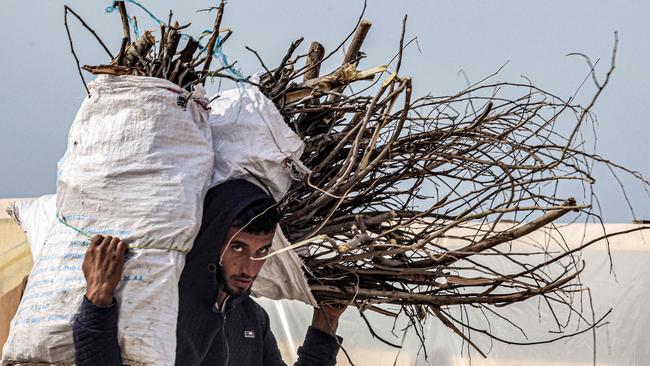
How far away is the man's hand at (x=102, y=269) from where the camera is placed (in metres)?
1.91

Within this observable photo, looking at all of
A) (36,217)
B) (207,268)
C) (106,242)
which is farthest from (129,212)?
(36,217)

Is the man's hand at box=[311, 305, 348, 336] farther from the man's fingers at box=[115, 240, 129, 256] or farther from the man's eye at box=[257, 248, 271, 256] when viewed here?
the man's fingers at box=[115, 240, 129, 256]

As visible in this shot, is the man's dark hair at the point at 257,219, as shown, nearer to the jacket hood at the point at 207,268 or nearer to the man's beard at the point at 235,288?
the jacket hood at the point at 207,268

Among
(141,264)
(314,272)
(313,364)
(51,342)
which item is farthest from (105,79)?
(313,364)

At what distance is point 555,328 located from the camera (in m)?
4.22

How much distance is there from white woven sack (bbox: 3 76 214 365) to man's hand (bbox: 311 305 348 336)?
65cm

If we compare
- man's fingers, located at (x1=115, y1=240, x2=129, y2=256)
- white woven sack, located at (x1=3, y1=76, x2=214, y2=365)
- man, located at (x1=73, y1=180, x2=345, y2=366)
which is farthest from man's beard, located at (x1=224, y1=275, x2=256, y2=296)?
man's fingers, located at (x1=115, y1=240, x2=129, y2=256)

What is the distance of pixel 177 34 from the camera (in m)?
2.22

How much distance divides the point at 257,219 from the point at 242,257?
12 centimetres

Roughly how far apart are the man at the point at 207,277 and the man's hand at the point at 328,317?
27 cm

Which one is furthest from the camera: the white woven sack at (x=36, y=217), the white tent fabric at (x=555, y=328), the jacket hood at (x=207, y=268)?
the white tent fabric at (x=555, y=328)

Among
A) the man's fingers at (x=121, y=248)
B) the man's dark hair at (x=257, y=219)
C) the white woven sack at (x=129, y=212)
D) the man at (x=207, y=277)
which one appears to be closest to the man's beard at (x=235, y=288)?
the man at (x=207, y=277)

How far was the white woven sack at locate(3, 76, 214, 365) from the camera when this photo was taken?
194cm

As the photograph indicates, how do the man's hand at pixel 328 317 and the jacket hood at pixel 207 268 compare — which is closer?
the jacket hood at pixel 207 268
